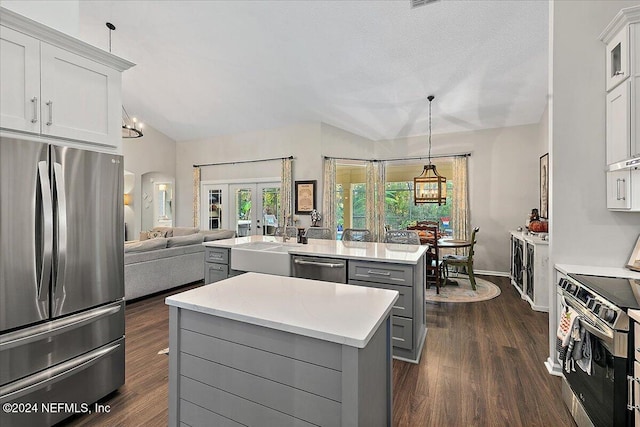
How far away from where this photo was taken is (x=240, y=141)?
763cm

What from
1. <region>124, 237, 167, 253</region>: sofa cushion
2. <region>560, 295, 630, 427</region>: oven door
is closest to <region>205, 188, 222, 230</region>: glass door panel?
<region>124, 237, 167, 253</region>: sofa cushion

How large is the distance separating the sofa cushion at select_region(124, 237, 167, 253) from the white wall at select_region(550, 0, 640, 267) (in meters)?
4.78

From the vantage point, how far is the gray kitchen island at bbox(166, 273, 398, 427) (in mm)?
1109

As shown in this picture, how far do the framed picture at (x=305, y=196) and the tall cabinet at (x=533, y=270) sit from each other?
3.88 m

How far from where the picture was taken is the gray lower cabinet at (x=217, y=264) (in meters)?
3.38

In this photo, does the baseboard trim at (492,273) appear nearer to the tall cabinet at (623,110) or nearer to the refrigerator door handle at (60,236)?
the tall cabinet at (623,110)

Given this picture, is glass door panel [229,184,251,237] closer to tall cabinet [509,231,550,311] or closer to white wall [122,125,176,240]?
white wall [122,125,176,240]

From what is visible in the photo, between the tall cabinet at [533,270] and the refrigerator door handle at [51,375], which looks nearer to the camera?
the refrigerator door handle at [51,375]

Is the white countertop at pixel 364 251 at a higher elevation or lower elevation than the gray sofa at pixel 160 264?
higher

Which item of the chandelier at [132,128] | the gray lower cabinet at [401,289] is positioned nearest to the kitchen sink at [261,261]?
the gray lower cabinet at [401,289]

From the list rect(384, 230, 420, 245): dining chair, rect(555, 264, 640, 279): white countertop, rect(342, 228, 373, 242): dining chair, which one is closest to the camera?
rect(555, 264, 640, 279): white countertop

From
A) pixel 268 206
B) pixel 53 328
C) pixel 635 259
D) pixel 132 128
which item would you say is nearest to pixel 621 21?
pixel 635 259

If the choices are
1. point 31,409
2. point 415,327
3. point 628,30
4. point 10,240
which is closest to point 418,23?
point 628,30

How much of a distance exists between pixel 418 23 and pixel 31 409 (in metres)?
4.60
